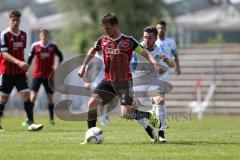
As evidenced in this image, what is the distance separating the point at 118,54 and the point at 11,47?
15.0 feet

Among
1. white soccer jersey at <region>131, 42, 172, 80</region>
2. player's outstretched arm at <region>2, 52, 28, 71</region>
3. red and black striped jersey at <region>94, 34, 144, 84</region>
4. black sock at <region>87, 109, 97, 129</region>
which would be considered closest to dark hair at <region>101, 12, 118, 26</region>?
red and black striped jersey at <region>94, 34, 144, 84</region>

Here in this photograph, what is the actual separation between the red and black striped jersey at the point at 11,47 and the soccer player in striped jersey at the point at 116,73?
4.05 metres

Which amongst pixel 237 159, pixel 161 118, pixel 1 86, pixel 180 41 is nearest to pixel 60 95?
pixel 1 86

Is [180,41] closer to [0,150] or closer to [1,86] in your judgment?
[1,86]

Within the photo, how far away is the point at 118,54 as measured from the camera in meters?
12.6

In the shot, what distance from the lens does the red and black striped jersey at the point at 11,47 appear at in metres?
16.4

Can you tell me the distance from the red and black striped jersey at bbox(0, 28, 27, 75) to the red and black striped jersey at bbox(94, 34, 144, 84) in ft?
13.7

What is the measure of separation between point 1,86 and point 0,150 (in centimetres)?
557

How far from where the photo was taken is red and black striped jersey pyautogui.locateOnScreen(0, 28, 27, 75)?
53.7 ft

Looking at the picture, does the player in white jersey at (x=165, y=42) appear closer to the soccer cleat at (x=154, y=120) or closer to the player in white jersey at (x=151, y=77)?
the player in white jersey at (x=151, y=77)

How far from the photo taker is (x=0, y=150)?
36.9ft

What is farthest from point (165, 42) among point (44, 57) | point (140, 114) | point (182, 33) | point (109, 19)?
point (182, 33)

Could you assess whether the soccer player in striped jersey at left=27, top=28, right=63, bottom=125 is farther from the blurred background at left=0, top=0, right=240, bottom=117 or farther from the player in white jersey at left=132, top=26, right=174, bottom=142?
the blurred background at left=0, top=0, right=240, bottom=117

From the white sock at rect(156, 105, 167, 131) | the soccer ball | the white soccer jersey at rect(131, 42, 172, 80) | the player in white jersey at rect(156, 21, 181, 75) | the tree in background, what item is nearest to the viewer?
the soccer ball
